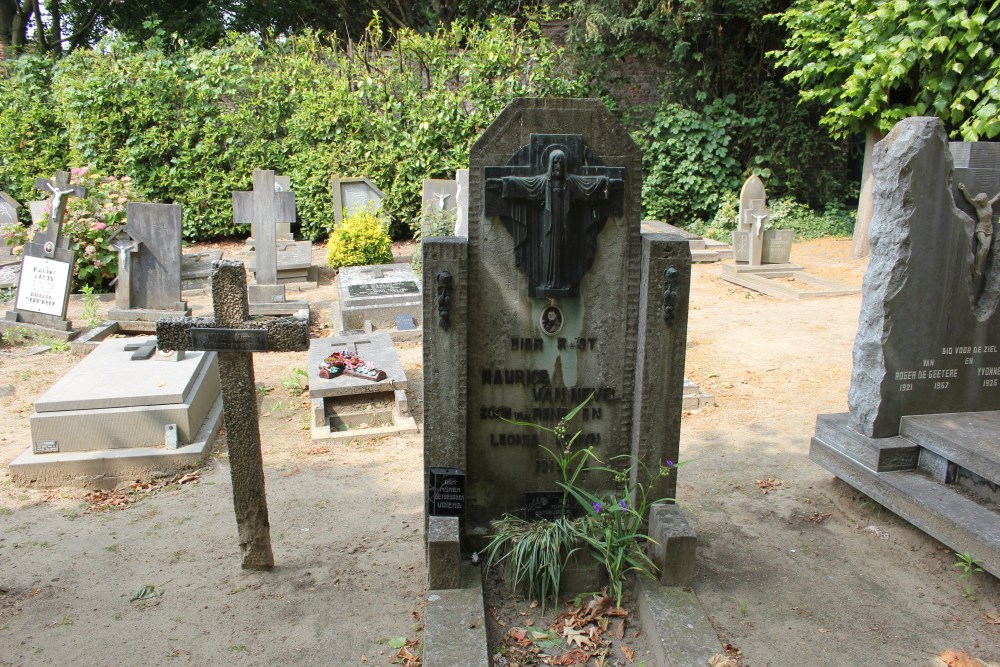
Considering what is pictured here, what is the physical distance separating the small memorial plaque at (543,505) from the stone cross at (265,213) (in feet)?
25.9

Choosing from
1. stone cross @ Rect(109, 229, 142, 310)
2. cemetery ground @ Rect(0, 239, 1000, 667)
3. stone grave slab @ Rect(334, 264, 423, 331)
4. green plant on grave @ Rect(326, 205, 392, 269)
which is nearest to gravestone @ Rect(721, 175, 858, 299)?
cemetery ground @ Rect(0, 239, 1000, 667)

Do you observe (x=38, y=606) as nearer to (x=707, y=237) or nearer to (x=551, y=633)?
(x=551, y=633)

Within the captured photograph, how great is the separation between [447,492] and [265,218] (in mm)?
8179

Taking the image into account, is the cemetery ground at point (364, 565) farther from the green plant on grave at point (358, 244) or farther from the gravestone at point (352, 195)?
the gravestone at point (352, 195)

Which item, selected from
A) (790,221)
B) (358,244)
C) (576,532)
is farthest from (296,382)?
(790,221)

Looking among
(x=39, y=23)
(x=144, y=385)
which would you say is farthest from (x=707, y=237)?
(x=39, y=23)

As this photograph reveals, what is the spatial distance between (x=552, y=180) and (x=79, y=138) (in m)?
14.8

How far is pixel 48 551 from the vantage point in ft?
15.0

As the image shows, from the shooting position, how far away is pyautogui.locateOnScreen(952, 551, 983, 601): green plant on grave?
13.1 ft

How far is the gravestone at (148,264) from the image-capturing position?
371 inches

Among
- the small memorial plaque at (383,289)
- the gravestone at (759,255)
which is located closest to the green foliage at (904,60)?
the gravestone at (759,255)

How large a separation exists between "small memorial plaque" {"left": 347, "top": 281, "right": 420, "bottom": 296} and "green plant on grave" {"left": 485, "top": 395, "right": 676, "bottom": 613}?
6071 mm

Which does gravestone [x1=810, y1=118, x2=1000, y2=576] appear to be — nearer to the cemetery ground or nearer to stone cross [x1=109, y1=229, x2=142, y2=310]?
the cemetery ground

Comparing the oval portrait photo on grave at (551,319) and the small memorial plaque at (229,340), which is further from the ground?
the oval portrait photo on grave at (551,319)
